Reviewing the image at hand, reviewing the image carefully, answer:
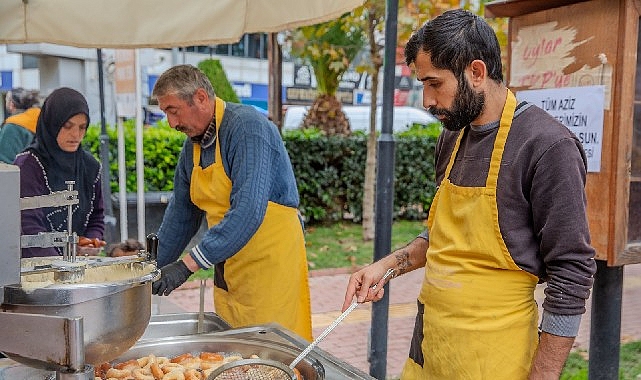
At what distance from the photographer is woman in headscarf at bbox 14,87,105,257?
126 inches

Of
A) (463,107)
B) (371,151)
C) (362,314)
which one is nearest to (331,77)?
(371,151)

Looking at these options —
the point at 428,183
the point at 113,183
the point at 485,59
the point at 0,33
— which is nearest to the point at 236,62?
the point at 428,183

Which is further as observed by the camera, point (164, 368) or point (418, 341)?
point (418, 341)

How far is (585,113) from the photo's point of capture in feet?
8.93

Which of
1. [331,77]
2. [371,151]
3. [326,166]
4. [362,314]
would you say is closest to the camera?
[362,314]

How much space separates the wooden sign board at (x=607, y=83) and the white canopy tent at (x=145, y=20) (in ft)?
3.09

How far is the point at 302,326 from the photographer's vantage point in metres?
3.15

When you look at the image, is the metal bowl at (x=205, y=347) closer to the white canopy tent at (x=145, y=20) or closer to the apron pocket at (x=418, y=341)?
the apron pocket at (x=418, y=341)

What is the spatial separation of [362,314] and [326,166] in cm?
417

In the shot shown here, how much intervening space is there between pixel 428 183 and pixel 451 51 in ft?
30.1

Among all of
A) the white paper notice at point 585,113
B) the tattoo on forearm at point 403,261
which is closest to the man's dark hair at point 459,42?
the tattoo on forearm at point 403,261

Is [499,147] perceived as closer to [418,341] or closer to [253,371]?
[418,341]

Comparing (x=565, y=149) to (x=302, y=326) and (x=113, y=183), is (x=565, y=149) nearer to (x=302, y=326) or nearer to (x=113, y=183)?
(x=302, y=326)

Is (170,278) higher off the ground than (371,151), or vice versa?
(371,151)
